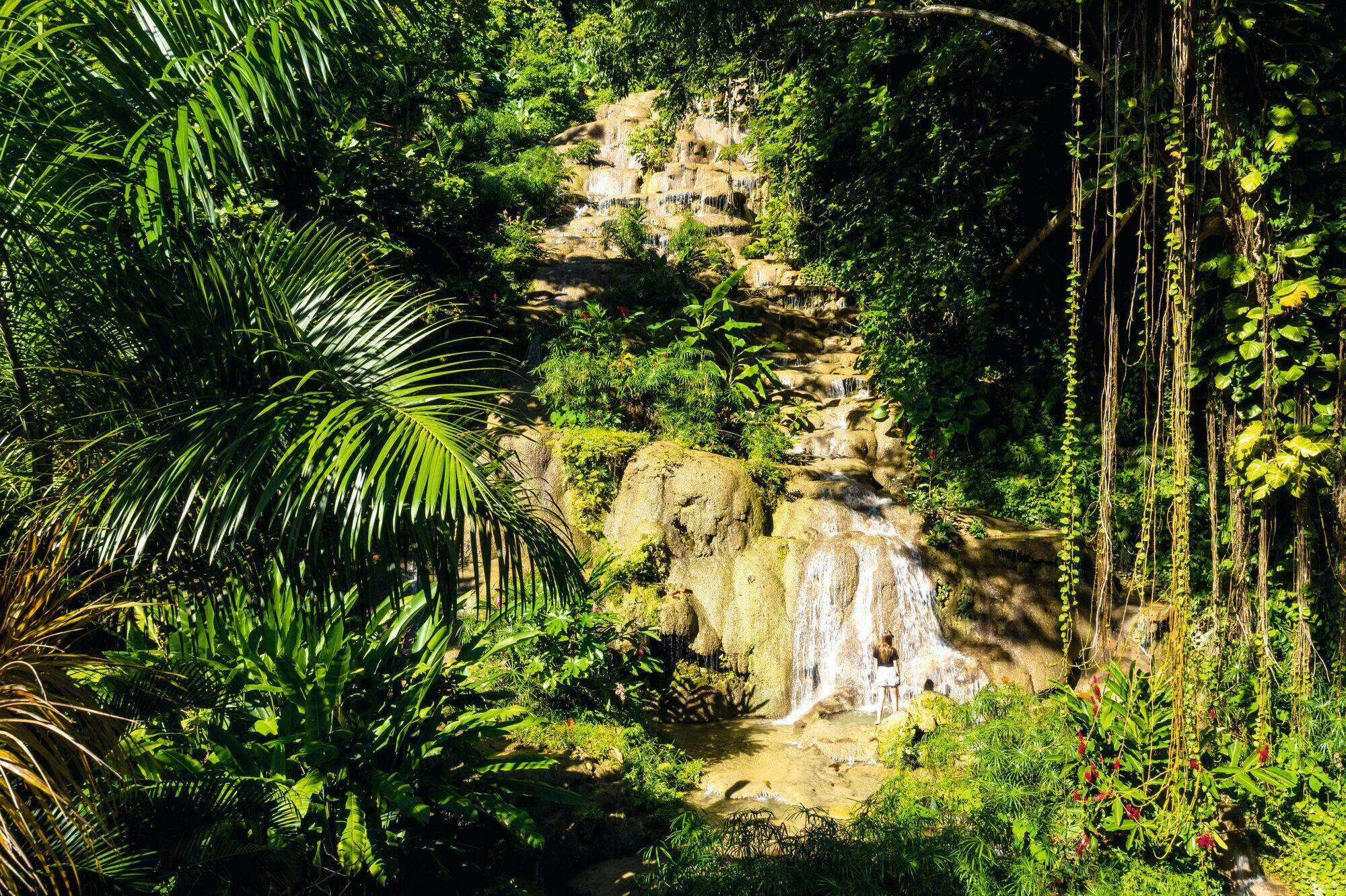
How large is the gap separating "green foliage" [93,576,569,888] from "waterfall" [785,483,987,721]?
→ 4.90 meters

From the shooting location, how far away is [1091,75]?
502 centimetres

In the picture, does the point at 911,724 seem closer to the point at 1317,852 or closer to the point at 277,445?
the point at 1317,852

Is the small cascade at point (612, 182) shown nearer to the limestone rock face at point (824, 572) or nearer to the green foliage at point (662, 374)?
the green foliage at point (662, 374)

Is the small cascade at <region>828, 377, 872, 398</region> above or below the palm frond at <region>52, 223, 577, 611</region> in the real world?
above

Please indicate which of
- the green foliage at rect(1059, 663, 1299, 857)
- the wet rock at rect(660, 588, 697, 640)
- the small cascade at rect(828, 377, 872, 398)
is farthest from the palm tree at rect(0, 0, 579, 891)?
the small cascade at rect(828, 377, 872, 398)

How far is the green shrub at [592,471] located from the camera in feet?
33.9

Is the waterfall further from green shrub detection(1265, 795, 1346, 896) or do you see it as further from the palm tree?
the palm tree

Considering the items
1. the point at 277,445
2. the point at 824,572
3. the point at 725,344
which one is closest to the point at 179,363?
the point at 277,445

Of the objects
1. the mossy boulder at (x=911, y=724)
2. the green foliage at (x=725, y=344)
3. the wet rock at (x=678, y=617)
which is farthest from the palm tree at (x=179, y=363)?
the green foliage at (x=725, y=344)

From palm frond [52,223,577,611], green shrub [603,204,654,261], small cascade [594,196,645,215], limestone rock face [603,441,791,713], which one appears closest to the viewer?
palm frond [52,223,577,611]

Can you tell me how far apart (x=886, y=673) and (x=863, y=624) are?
938 millimetres

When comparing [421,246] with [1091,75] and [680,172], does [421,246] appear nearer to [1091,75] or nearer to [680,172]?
[680,172]

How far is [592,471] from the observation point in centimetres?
1040

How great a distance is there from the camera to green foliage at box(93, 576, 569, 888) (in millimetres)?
3332
